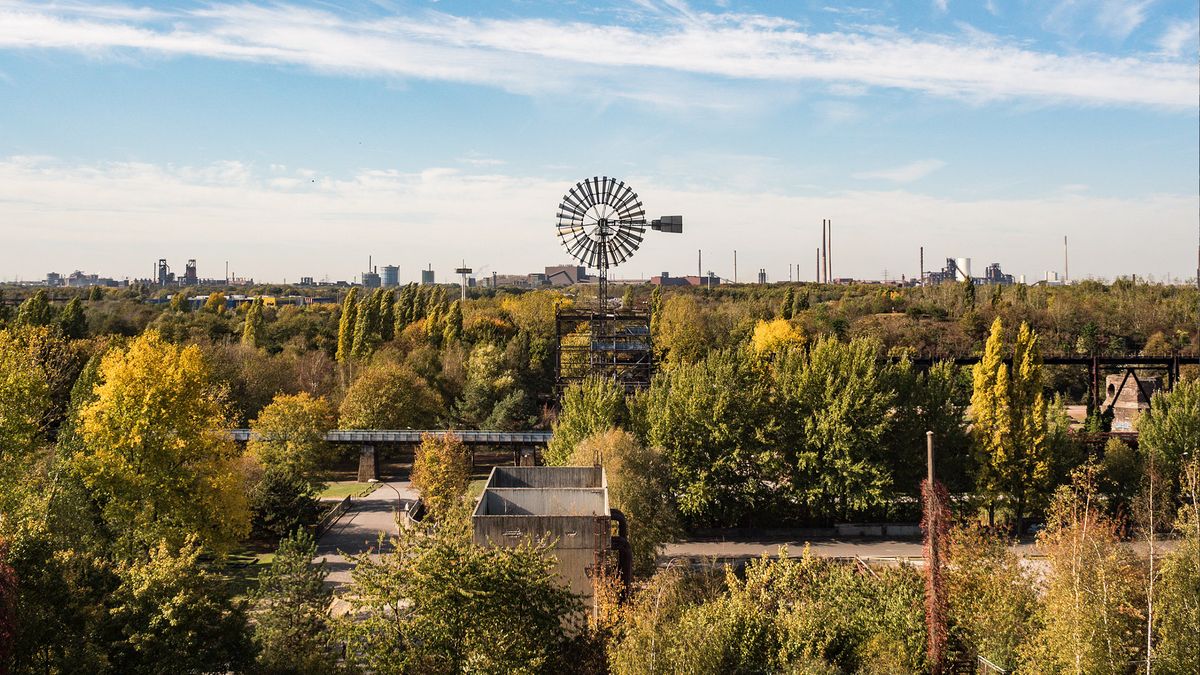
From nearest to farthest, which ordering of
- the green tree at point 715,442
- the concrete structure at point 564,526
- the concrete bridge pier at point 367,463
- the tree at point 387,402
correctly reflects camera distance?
the concrete structure at point 564,526 < the green tree at point 715,442 < the concrete bridge pier at point 367,463 < the tree at point 387,402

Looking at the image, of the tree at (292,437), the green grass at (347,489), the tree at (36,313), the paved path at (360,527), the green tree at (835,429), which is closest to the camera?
the paved path at (360,527)

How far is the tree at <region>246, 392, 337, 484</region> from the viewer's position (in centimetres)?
4153

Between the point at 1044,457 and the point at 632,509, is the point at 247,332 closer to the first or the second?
the point at 632,509

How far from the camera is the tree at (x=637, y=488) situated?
2856 cm

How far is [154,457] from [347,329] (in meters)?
46.7

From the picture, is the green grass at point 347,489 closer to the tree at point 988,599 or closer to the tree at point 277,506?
the tree at point 277,506

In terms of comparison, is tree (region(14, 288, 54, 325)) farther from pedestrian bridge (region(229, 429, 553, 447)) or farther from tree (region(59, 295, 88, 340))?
pedestrian bridge (region(229, 429, 553, 447))

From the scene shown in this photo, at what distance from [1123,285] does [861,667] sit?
92.6m

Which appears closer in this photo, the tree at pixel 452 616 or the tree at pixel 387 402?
the tree at pixel 452 616

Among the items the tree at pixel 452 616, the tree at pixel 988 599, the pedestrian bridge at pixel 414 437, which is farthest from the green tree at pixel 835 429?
the tree at pixel 452 616

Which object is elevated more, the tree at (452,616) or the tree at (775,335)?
the tree at (775,335)

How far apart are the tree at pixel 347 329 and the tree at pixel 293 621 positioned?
52.5 metres

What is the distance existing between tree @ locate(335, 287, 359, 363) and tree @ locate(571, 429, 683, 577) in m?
43.4

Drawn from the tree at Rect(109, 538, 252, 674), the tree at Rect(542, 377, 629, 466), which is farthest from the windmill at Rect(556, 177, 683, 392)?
the tree at Rect(109, 538, 252, 674)
